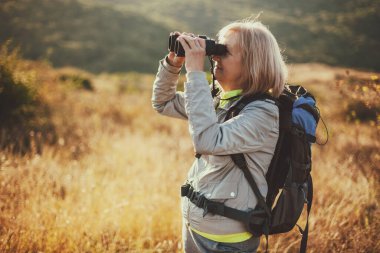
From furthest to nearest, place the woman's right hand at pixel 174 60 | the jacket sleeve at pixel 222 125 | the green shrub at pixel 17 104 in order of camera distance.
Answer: the green shrub at pixel 17 104, the woman's right hand at pixel 174 60, the jacket sleeve at pixel 222 125

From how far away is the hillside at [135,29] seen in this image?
1043 inches

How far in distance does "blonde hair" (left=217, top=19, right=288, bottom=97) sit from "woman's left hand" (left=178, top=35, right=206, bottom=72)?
0.64 ft

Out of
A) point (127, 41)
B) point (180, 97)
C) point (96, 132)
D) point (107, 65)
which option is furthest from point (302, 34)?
point (180, 97)

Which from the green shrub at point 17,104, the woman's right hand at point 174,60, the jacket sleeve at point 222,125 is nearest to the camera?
the jacket sleeve at point 222,125

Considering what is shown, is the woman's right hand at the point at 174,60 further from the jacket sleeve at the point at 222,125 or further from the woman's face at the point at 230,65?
the jacket sleeve at the point at 222,125

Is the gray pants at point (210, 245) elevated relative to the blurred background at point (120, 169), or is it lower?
elevated

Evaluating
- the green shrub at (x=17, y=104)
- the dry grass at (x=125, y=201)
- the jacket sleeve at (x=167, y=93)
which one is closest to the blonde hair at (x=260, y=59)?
the jacket sleeve at (x=167, y=93)

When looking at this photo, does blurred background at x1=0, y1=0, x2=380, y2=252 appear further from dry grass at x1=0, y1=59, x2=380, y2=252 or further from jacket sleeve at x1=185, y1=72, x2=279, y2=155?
jacket sleeve at x1=185, y1=72, x2=279, y2=155

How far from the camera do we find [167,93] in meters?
1.86

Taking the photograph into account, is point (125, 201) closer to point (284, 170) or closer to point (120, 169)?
point (120, 169)

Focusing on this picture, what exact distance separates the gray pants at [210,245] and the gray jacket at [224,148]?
0.22 feet

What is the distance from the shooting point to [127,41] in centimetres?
4622

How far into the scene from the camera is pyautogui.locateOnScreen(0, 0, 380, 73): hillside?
26500mm

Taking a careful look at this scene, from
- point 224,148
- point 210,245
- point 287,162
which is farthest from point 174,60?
point 210,245
